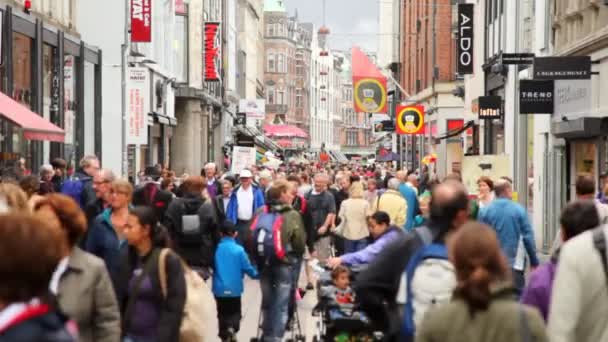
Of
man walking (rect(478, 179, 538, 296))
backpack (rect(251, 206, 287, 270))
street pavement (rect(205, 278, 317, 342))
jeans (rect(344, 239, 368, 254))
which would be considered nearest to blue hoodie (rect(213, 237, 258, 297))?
backpack (rect(251, 206, 287, 270))

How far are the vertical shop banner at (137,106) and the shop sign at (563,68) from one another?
51.2 feet

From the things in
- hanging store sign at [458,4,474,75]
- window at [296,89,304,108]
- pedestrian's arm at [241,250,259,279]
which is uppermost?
window at [296,89,304,108]

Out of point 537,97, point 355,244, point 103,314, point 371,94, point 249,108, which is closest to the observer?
point 103,314

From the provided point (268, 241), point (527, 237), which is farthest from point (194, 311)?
point (527, 237)

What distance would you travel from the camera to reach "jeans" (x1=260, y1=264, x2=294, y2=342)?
41.7 ft

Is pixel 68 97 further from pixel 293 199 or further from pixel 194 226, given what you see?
pixel 194 226

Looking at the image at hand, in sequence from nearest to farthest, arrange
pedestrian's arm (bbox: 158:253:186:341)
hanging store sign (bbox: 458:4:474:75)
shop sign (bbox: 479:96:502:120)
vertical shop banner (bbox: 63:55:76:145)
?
pedestrian's arm (bbox: 158:253:186:341), vertical shop banner (bbox: 63:55:76:145), shop sign (bbox: 479:96:502:120), hanging store sign (bbox: 458:4:474:75)

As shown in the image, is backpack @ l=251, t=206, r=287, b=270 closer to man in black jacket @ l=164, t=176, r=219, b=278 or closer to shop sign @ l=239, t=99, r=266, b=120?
man in black jacket @ l=164, t=176, r=219, b=278

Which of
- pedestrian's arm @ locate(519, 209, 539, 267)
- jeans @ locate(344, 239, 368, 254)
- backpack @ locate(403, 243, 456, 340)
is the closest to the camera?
backpack @ locate(403, 243, 456, 340)

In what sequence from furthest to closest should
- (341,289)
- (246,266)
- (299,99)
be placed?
(299,99)
(246,266)
(341,289)

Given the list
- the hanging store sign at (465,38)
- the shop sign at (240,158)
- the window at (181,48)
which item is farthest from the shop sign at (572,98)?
the window at (181,48)

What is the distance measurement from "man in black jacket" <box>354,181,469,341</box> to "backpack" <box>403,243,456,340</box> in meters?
0.11

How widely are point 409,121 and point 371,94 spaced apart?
24.1ft

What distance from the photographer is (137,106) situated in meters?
36.0
